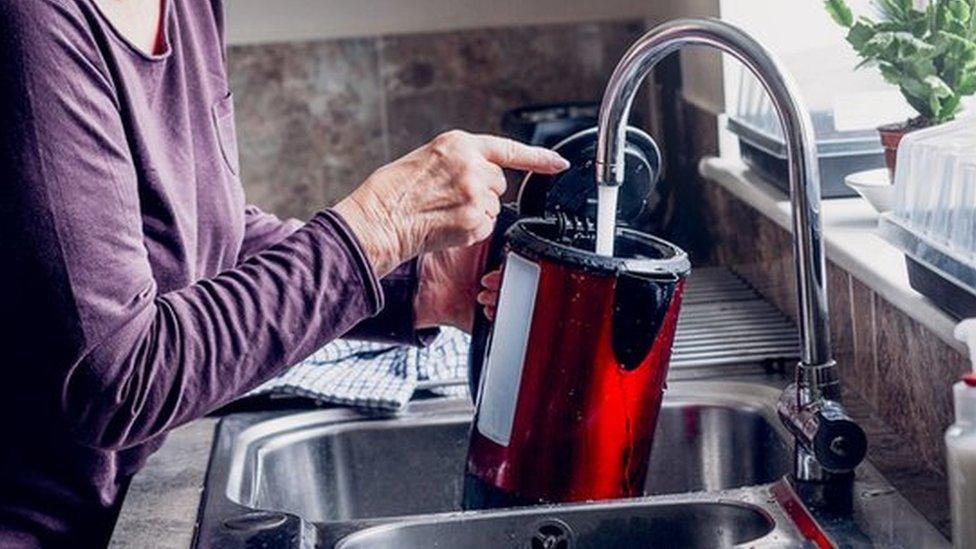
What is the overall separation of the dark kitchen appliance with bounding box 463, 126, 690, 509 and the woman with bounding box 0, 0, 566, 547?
6 centimetres

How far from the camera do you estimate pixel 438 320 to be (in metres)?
1.61

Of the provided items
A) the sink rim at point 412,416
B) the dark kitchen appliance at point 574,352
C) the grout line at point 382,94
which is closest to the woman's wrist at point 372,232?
the dark kitchen appliance at point 574,352

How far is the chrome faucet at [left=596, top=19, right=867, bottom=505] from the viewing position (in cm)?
121

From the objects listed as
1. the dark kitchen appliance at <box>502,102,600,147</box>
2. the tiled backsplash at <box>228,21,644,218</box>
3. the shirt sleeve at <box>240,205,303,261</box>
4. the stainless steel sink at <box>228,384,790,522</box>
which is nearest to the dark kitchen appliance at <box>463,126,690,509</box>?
the stainless steel sink at <box>228,384,790,522</box>

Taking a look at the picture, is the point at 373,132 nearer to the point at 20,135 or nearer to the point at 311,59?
the point at 311,59

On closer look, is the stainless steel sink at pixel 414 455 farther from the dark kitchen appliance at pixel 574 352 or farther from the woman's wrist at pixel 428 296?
the dark kitchen appliance at pixel 574 352

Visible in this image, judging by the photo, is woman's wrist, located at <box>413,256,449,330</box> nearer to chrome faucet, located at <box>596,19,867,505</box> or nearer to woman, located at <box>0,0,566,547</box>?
woman, located at <box>0,0,566,547</box>

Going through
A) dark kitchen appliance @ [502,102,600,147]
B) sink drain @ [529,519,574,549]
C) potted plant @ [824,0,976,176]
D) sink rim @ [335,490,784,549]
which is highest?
potted plant @ [824,0,976,176]

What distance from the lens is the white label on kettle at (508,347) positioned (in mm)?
1302

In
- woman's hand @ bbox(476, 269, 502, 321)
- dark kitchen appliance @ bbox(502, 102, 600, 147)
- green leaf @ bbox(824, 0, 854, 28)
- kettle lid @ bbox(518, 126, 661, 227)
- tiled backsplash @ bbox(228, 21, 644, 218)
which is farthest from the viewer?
tiled backsplash @ bbox(228, 21, 644, 218)

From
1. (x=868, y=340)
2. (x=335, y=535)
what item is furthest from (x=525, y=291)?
(x=868, y=340)

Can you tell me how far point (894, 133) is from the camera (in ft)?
4.95

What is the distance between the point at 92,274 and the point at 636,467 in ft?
1.57

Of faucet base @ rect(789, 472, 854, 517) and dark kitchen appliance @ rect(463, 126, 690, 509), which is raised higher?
dark kitchen appliance @ rect(463, 126, 690, 509)
